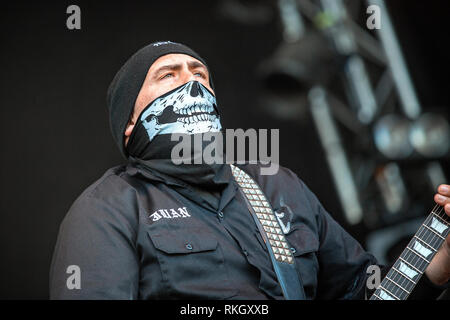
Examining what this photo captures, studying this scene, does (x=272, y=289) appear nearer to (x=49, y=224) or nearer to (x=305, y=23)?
(x=49, y=224)

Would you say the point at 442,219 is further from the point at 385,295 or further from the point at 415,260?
the point at 385,295

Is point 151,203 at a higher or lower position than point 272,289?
higher

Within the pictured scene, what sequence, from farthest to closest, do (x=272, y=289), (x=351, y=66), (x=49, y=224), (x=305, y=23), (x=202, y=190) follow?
(x=305, y=23)
(x=351, y=66)
(x=49, y=224)
(x=202, y=190)
(x=272, y=289)

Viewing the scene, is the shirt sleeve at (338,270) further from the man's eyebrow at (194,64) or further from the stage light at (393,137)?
the stage light at (393,137)

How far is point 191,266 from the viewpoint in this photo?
2123 millimetres

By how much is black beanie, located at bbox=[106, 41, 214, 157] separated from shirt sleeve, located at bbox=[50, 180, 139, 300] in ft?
1.63

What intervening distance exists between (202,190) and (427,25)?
280cm

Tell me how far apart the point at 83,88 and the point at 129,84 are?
1.40 m

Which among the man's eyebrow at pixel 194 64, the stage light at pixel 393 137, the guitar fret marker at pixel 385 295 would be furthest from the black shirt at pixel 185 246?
the stage light at pixel 393 137

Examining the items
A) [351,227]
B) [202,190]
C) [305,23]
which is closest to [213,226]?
[202,190]

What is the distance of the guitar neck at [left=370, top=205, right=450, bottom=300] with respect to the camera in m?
2.19

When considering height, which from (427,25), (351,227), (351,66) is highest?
(427,25)

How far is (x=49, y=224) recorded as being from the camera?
371 cm

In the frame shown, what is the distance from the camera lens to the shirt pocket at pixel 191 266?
2.07 metres
